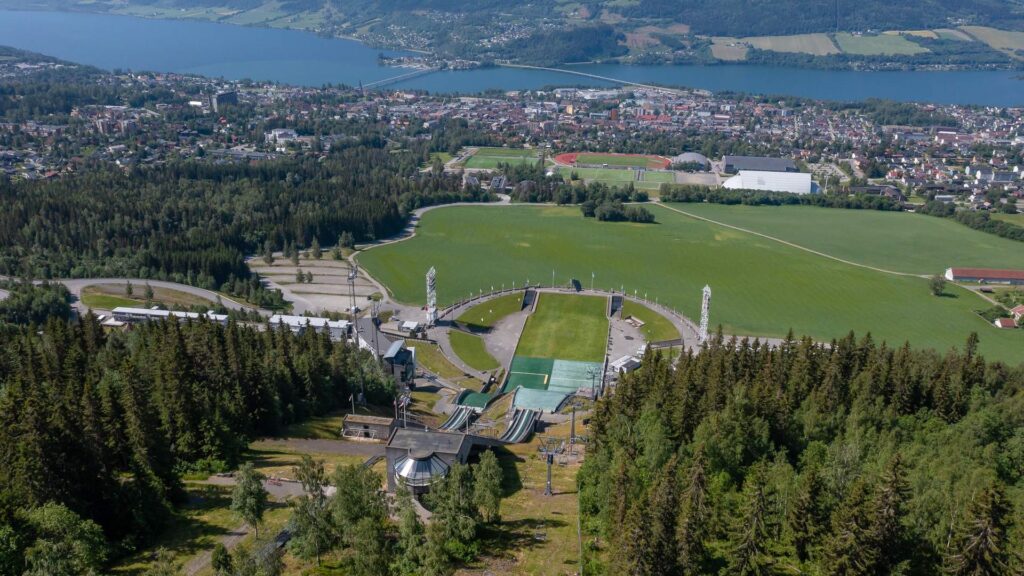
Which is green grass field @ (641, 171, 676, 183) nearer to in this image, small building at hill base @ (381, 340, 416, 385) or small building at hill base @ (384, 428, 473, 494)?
small building at hill base @ (381, 340, 416, 385)

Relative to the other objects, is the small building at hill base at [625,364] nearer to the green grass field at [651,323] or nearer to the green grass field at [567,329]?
the green grass field at [567,329]

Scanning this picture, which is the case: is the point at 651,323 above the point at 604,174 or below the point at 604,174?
below

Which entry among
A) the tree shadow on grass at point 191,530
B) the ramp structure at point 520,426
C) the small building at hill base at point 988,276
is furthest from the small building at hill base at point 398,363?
the small building at hill base at point 988,276

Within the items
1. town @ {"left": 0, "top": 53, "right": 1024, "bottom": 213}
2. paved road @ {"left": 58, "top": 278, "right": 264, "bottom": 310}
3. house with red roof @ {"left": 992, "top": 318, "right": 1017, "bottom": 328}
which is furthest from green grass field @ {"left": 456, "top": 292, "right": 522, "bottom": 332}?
town @ {"left": 0, "top": 53, "right": 1024, "bottom": 213}

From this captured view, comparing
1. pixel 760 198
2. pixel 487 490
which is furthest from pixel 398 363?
pixel 760 198

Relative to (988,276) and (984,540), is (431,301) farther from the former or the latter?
(988,276)

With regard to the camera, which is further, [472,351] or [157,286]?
[157,286]

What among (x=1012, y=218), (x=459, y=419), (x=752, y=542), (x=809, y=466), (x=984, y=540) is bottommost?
(x=459, y=419)

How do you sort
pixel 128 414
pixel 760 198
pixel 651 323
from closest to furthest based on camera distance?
pixel 128 414, pixel 651 323, pixel 760 198
